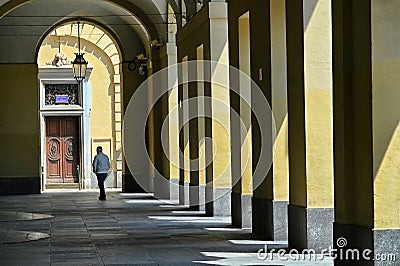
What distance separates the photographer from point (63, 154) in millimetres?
36312

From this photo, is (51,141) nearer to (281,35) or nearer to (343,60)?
(281,35)

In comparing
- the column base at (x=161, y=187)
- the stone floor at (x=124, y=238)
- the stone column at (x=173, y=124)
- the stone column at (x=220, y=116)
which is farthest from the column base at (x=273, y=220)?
the column base at (x=161, y=187)

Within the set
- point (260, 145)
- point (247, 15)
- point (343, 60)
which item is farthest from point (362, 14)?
point (247, 15)

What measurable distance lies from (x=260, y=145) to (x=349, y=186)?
4.66 m

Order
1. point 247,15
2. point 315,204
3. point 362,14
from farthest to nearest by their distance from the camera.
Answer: point 247,15, point 315,204, point 362,14

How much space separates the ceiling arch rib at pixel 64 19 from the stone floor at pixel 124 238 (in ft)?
22.4

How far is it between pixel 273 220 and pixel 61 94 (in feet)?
77.6

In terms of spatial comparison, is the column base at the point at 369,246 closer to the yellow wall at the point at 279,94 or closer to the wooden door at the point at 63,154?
the yellow wall at the point at 279,94

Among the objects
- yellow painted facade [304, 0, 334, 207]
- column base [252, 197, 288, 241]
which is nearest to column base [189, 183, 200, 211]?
column base [252, 197, 288, 241]

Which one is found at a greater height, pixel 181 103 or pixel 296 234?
pixel 181 103

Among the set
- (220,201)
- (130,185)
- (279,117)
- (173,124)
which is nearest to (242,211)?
(279,117)

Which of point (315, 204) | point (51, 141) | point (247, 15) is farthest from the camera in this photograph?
point (51, 141)

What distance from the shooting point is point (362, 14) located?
981 cm

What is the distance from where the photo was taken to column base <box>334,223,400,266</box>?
9203 millimetres
